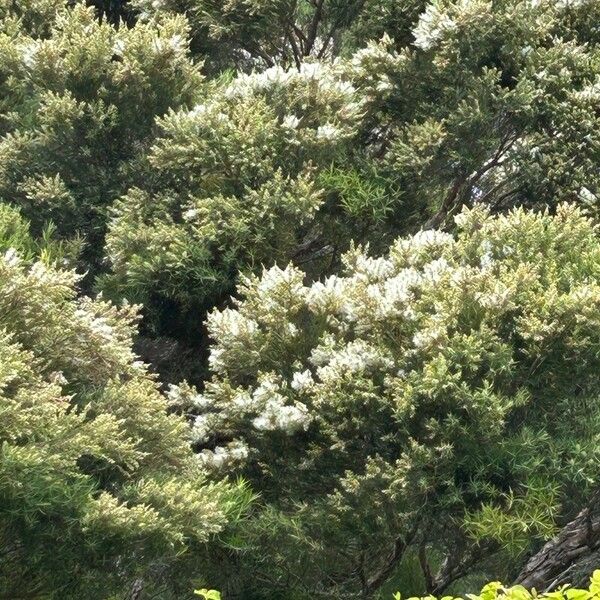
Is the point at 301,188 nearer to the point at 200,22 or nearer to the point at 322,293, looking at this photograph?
the point at 322,293

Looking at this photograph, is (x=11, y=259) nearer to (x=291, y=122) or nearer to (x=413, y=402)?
(x=413, y=402)

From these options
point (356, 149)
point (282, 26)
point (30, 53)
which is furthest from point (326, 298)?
point (282, 26)

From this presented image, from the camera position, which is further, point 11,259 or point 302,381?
point 302,381

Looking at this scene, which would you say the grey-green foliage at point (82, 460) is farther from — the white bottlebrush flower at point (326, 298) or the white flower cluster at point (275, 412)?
the white bottlebrush flower at point (326, 298)

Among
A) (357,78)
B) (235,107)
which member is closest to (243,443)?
(235,107)

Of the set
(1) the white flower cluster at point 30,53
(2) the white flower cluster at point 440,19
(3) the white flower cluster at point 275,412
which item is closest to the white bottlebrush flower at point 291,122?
(2) the white flower cluster at point 440,19

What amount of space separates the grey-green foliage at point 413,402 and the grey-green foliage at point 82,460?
74 centimetres

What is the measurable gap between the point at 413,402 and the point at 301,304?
1712 mm

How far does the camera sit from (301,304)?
1271 cm

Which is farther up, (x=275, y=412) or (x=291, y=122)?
(x=291, y=122)

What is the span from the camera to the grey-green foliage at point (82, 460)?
32.8ft

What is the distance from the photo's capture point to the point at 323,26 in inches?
718

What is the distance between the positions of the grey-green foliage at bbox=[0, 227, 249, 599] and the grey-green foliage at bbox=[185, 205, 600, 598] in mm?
735

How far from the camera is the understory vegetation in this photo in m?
11.0
